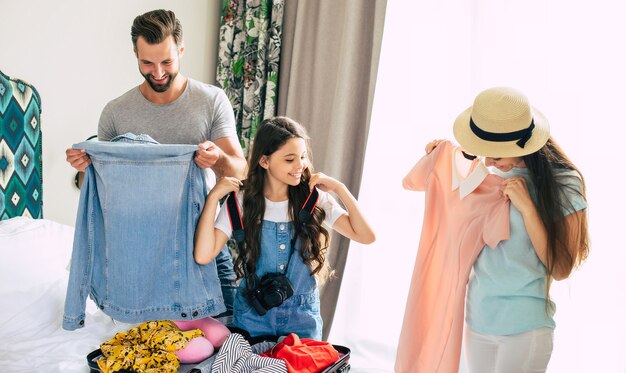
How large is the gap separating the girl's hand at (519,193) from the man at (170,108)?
933mm

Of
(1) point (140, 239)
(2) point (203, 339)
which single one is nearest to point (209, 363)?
(2) point (203, 339)

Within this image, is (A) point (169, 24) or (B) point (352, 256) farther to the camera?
(B) point (352, 256)

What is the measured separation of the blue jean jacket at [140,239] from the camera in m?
2.00

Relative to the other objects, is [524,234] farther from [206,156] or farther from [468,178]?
[206,156]

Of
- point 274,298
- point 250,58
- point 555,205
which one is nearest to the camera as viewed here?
point 555,205

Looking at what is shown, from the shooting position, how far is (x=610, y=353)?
2.44m

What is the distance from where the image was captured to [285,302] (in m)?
2.04

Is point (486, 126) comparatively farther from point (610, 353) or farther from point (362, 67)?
point (362, 67)

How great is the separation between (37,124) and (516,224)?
221cm

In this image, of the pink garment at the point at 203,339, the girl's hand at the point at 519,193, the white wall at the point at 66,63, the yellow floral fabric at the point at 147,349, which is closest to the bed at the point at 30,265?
the white wall at the point at 66,63

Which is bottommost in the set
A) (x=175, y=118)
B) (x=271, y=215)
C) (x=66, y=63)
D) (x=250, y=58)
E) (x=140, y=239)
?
(x=140, y=239)

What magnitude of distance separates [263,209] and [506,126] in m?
0.82

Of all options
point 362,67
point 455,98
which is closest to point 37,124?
point 362,67

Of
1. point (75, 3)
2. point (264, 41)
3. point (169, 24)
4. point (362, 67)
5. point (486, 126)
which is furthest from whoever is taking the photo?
point (264, 41)
